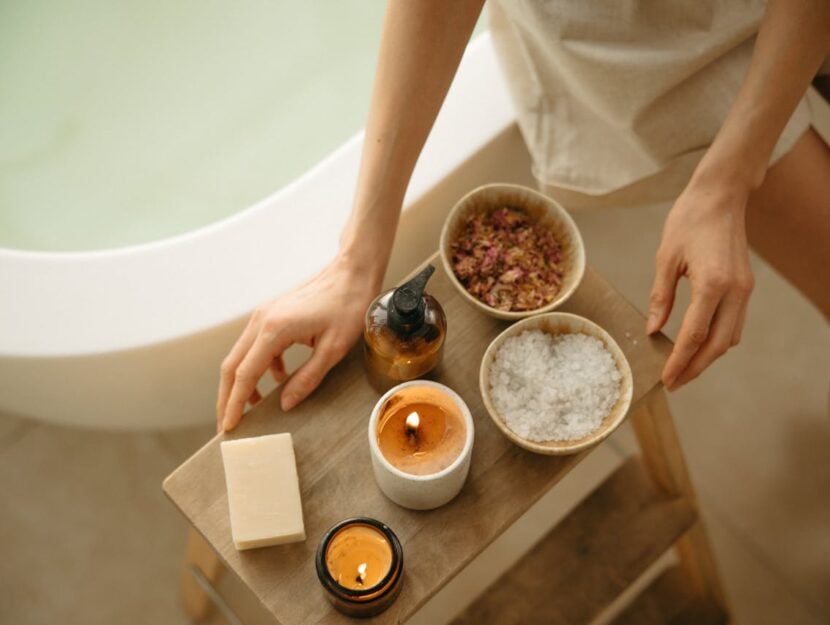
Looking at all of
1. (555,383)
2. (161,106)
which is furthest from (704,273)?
(161,106)

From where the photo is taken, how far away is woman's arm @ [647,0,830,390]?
82 centimetres

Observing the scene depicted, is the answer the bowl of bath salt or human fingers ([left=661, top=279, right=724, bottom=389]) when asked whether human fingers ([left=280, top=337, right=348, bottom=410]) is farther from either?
human fingers ([left=661, top=279, right=724, bottom=389])

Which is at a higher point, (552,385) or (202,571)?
(552,385)

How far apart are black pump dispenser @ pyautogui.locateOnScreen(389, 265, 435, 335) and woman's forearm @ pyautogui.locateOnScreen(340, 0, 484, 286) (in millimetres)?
143

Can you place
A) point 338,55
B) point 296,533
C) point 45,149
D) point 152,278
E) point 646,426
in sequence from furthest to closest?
point 338,55 → point 45,149 → point 646,426 → point 152,278 → point 296,533

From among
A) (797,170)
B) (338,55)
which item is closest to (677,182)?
(797,170)

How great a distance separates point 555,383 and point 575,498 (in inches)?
28.7

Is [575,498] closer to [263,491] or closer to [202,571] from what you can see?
[202,571]

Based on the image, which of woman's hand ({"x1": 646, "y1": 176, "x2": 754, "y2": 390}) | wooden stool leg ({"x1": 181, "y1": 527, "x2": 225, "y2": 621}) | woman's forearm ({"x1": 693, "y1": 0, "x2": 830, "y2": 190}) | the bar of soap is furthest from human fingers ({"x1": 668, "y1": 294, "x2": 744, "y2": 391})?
wooden stool leg ({"x1": 181, "y1": 527, "x2": 225, "y2": 621})

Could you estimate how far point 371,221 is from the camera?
0.89 m

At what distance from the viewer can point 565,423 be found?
795 mm

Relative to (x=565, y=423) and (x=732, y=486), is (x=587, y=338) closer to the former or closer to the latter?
(x=565, y=423)

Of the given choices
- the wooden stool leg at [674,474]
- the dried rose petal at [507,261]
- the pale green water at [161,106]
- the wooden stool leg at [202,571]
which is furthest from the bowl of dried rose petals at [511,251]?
the pale green water at [161,106]

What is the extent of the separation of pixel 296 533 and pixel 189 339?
0.30 m
